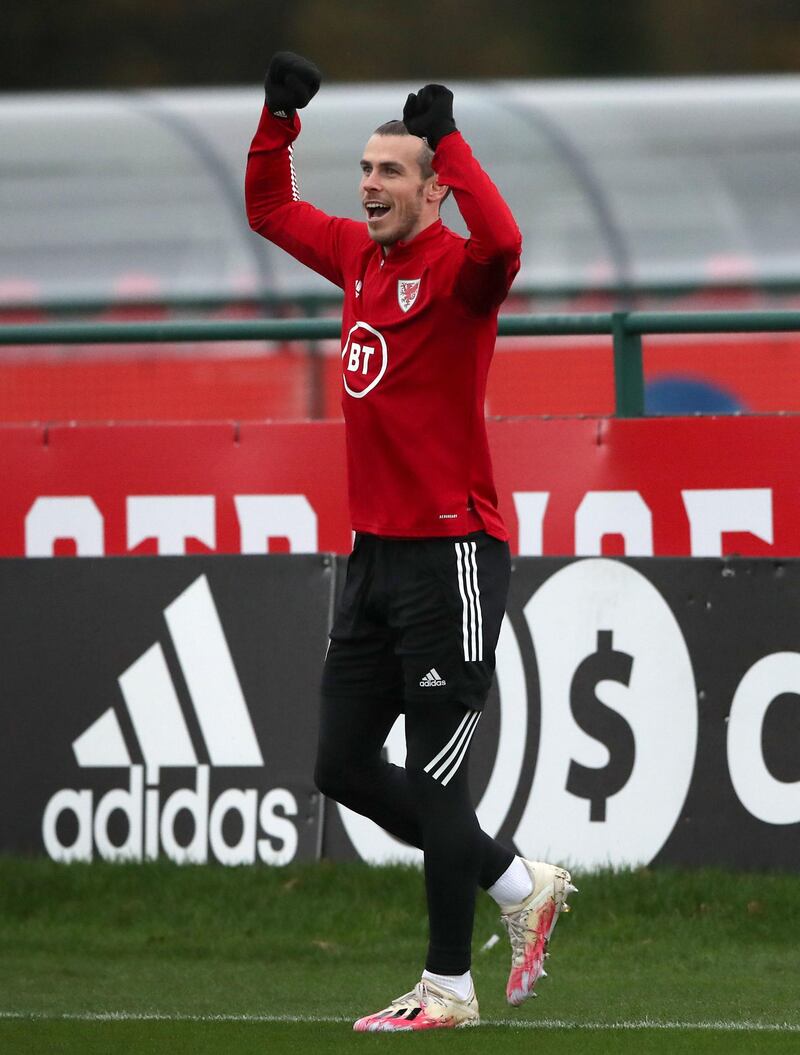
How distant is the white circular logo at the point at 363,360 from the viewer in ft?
16.9

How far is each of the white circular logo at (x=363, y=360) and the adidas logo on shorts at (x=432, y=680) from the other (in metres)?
0.68

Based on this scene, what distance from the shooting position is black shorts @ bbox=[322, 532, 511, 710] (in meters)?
5.19

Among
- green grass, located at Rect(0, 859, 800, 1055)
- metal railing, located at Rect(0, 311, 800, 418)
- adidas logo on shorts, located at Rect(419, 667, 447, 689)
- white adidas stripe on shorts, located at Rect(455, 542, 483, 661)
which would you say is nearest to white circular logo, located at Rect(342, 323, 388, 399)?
white adidas stripe on shorts, located at Rect(455, 542, 483, 661)

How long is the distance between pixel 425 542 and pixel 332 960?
1882 mm

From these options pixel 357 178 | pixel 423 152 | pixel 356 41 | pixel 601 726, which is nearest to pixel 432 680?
pixel 423 152

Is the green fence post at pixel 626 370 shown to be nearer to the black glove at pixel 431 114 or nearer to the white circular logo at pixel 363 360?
the white circular logo at pixel 363 360

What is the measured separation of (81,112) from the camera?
44.6 feet

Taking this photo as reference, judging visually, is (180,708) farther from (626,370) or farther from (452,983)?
(452,983)

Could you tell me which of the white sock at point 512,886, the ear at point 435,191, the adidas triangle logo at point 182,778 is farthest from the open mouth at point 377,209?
the adidas triangle logo at point 182,778

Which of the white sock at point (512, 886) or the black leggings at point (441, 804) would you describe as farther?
the white sock at point (512, 886)

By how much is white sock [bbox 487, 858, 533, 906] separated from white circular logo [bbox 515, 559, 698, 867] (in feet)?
5.08

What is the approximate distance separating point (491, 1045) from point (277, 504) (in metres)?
3.10

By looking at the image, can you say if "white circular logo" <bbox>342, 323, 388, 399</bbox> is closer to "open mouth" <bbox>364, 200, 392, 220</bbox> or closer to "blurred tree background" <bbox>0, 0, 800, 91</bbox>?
"open mouth" <bbox>364, 200, 392, 220</bbox>

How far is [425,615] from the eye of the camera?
519 cm
